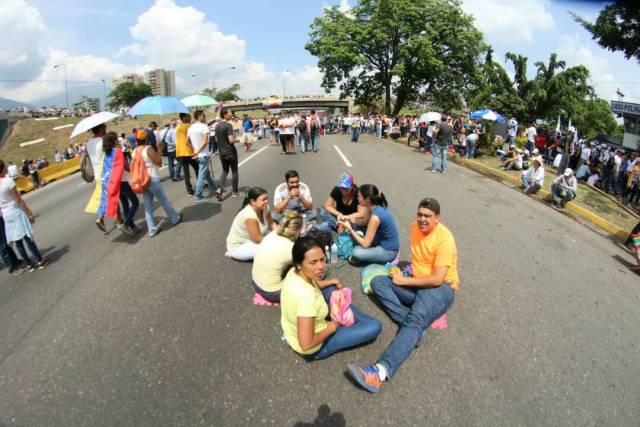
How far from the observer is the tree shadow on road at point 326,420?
2225mm

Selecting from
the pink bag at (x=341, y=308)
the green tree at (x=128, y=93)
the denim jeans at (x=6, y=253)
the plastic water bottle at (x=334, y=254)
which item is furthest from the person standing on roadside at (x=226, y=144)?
the green tree at (x=128, y=93)

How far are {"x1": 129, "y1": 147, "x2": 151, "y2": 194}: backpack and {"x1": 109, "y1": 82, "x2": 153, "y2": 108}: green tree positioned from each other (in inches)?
4137

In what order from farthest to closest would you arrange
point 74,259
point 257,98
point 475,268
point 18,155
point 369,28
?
1. point 257,98
2. point 18,155
3. point 369,28
4. point 74,259
5. point 475,268

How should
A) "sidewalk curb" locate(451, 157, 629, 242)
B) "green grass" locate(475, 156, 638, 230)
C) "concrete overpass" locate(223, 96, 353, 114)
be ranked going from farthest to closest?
"concrete overpass" locate(223, 96, 353, 114) < "green grass" locate(475, 156, 638, 230) < "sidewalk curb" locate(451, 157, 629, 242)

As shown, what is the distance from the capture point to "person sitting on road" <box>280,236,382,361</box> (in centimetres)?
242

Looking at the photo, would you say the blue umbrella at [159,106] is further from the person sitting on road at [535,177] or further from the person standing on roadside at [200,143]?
the person sitting on road at [535,177]

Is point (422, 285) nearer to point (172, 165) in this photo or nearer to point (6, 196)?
point (6, 196)

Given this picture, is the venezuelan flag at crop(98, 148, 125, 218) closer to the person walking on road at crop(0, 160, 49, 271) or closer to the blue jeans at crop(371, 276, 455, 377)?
the person walking on road at crop(0, 160, 49, 271)

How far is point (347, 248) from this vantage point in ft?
14.5

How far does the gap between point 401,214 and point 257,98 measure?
9978 centimetres

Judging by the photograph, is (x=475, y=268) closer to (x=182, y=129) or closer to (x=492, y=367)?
(x=492, y=367)

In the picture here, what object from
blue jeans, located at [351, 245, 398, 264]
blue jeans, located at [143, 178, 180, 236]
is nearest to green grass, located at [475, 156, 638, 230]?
blue jeans, located at [351, 245, 398, 264]

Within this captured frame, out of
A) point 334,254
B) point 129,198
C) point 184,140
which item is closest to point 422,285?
point 334,254

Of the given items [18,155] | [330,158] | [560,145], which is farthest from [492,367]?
[18,155]
